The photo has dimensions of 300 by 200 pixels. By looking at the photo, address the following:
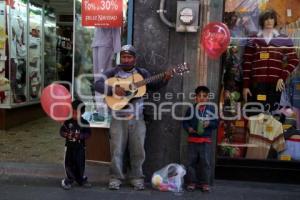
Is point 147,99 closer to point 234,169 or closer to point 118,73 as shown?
point 118,73

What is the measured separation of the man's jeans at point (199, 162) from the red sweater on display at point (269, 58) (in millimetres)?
1176

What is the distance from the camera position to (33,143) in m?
8.05

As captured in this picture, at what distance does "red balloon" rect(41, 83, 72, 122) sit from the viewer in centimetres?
557

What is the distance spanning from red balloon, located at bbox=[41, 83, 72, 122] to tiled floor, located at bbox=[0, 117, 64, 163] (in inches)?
59.1

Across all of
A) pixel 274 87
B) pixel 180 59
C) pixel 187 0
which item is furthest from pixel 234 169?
pixel 187 0

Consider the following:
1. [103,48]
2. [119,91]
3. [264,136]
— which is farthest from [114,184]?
[264,136]

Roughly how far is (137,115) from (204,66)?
974 millimetres

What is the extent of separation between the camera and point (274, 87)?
6293 millimetres

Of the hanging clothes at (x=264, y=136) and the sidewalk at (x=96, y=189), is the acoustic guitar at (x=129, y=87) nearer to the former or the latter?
the sidewalk at (x=96, y=189)

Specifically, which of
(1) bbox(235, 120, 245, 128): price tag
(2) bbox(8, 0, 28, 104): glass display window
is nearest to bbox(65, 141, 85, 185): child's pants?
(1) bbox(235, 120, 245, 128): price tag

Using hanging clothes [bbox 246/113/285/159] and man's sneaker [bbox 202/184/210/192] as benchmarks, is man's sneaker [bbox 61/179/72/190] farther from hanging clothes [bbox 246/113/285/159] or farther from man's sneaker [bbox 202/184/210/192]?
hanging clothes [bbox 246/113/285/159]

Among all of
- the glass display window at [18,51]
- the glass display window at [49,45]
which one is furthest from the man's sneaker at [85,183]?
the glass display window at [49,45]

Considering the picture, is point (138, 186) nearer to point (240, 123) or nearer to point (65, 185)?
point (65, 185)

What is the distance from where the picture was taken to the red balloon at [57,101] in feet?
18.3
